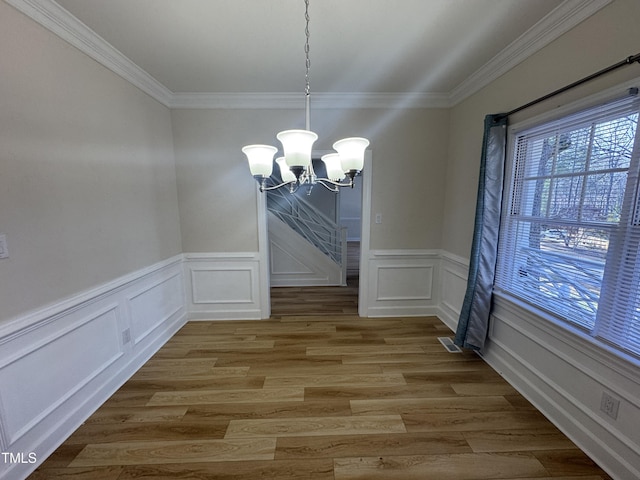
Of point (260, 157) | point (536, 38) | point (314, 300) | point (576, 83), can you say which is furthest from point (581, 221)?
point (314, 300)

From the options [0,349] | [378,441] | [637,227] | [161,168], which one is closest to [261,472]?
[378,441]

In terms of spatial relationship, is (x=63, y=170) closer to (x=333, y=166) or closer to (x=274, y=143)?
(x=333, y=166)

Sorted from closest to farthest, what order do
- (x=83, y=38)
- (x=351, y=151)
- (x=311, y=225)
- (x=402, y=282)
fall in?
(x=351, y=151) < (x=83, y=38) < (x=402, y=282) < (x=311, y=225)

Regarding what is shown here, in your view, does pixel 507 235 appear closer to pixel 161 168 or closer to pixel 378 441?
pixel 378 441

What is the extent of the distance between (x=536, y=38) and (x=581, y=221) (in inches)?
51.1

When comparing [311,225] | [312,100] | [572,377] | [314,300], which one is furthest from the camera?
[311,225]

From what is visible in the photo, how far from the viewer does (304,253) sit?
4.63m

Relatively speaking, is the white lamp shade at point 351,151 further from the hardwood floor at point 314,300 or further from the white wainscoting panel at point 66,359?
the hardwood floor at point 314,300

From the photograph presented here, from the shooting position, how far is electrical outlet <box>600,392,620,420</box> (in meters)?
1.34

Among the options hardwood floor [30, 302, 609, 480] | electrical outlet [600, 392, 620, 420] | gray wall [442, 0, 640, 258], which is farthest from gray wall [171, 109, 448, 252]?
electrical outlet [600, 392, 620, 420]

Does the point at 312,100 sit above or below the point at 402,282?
above

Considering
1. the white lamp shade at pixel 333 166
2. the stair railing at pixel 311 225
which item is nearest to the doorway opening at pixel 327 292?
the stair railing at pixel 311 225

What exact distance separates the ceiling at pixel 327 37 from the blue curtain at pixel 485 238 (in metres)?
0.58

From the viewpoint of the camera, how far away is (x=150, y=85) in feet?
7.86
